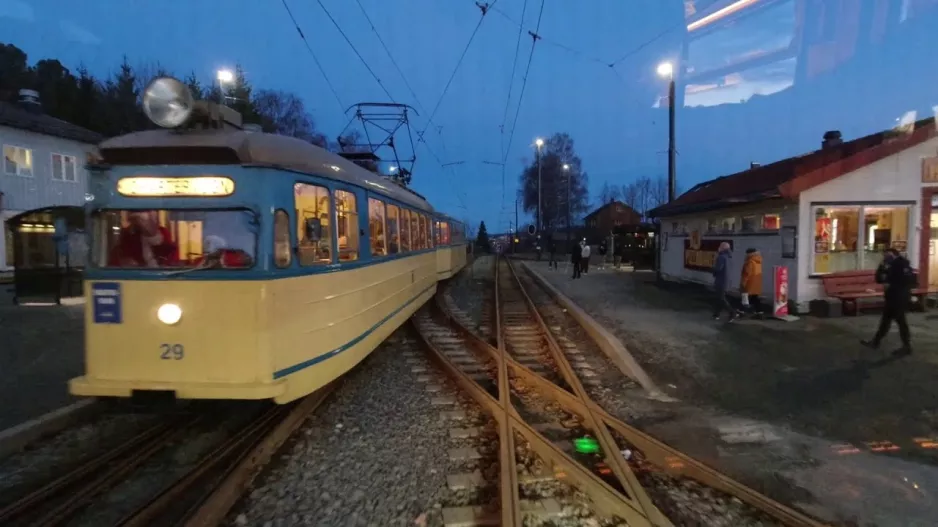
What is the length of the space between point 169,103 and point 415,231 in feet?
23.9

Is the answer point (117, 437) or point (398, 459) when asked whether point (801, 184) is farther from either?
point (117, 437)

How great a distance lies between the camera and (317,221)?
19.6ft

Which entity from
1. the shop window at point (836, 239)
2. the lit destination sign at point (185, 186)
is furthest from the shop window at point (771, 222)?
the lit destination sign at point (185, 186)

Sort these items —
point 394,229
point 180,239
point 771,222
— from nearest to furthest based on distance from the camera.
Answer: point 180,239, point 394,229, point 771,222

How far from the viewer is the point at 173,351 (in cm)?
538

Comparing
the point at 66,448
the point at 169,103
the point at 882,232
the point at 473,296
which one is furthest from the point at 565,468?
the point at 473,296

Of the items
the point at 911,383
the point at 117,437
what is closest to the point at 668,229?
the point at 911,383

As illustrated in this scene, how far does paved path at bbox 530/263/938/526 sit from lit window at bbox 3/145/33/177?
2440 centimetres

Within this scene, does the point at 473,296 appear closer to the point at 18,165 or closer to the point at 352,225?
the point at 352,225

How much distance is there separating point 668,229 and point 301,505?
1953 centimetres

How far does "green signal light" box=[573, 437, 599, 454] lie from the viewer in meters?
5.51

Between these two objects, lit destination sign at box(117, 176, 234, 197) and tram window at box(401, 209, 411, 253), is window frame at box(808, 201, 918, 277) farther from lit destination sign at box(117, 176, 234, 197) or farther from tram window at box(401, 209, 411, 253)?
lit destination sign at box(117, 176, 234, 197)

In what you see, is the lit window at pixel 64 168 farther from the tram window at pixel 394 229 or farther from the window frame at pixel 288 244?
the window frame at pixel 288 244

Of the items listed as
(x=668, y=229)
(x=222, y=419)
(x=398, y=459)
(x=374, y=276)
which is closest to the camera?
(x=398, y=459)
